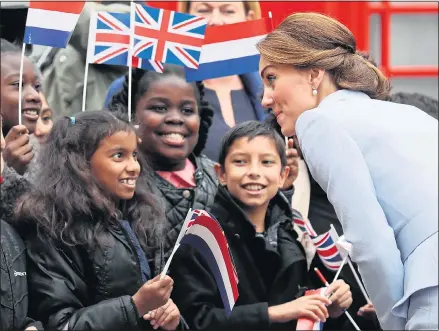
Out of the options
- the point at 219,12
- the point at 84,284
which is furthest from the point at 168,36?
the point at 84,284

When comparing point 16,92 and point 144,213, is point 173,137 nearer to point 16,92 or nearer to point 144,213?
point 144,213

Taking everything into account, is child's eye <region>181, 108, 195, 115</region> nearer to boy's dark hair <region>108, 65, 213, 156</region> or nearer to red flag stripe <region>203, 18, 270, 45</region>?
boy's dark hair <region>108, 65, 213, 156</region>

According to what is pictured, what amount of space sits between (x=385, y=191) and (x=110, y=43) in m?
2.59

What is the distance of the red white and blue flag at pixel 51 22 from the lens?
18.5ft

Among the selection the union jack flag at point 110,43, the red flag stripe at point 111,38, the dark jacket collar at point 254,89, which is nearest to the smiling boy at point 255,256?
the dark jacket collar at point 254,89

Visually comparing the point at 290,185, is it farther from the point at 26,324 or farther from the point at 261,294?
the point at 26,324

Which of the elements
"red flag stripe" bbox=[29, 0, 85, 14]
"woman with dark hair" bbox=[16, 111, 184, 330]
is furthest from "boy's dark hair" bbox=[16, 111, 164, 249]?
"red flag stripe" bbox=[29, 0, 85, 14]

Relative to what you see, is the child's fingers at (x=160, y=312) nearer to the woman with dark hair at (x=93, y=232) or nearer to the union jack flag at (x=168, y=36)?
the woman with dark hair at (x=93, y=232)

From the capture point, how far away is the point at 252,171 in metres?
5.46

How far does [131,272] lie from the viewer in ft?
16.3

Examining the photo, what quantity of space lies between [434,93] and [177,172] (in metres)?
2.27

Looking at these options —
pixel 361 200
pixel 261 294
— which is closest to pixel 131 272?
pixel 261 294

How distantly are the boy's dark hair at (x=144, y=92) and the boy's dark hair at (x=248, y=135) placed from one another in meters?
0.23

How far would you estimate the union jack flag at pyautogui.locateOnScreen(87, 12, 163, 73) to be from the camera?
18.7ft
